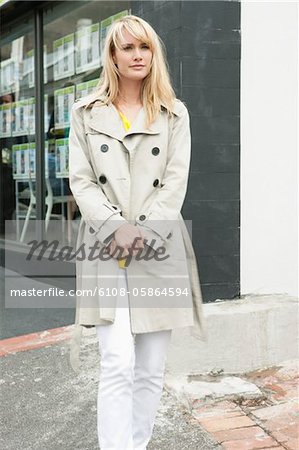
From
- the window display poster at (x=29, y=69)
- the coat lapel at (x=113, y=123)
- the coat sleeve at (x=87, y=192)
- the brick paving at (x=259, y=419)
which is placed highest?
the window display poster at (x=29, y=69)

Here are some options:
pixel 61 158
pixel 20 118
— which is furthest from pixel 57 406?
pixel 20 118

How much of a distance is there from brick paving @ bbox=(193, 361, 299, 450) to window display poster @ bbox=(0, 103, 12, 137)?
5236 millimetres

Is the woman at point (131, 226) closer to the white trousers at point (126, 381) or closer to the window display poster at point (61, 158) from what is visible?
the white trousers at point (126, 381)

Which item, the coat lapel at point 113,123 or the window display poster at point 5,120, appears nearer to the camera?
the coat lapel at point 113,123

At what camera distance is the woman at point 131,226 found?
2594 millimetres

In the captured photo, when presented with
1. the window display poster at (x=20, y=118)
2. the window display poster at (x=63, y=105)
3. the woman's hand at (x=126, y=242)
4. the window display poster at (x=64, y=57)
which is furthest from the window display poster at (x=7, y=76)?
the woman's hand at (x=126, y=242)

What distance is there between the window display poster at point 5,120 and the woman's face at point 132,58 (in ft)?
18.2

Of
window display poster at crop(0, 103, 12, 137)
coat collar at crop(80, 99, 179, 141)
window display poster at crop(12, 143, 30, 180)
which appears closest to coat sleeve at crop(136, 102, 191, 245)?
coat collar at crop(80, 99, 179, 141)

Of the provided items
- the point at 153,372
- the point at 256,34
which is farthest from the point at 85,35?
the point at 153,372

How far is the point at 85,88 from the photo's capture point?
262 inches

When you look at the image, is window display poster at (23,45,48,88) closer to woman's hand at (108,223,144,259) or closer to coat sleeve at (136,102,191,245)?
coat sleeve at (136,102,191,245)

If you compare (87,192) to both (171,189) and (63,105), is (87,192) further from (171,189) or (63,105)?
(63,105)

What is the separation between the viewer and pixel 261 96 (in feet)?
15.6

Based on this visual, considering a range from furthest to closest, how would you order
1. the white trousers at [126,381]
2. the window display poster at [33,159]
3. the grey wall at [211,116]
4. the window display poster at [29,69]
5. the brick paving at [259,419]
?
the window display poster at [29,69]
the window display poster at [33,159]
the grey wall at [211,116]
the brick paving at [259,419]
the white trousers at [126,381]
